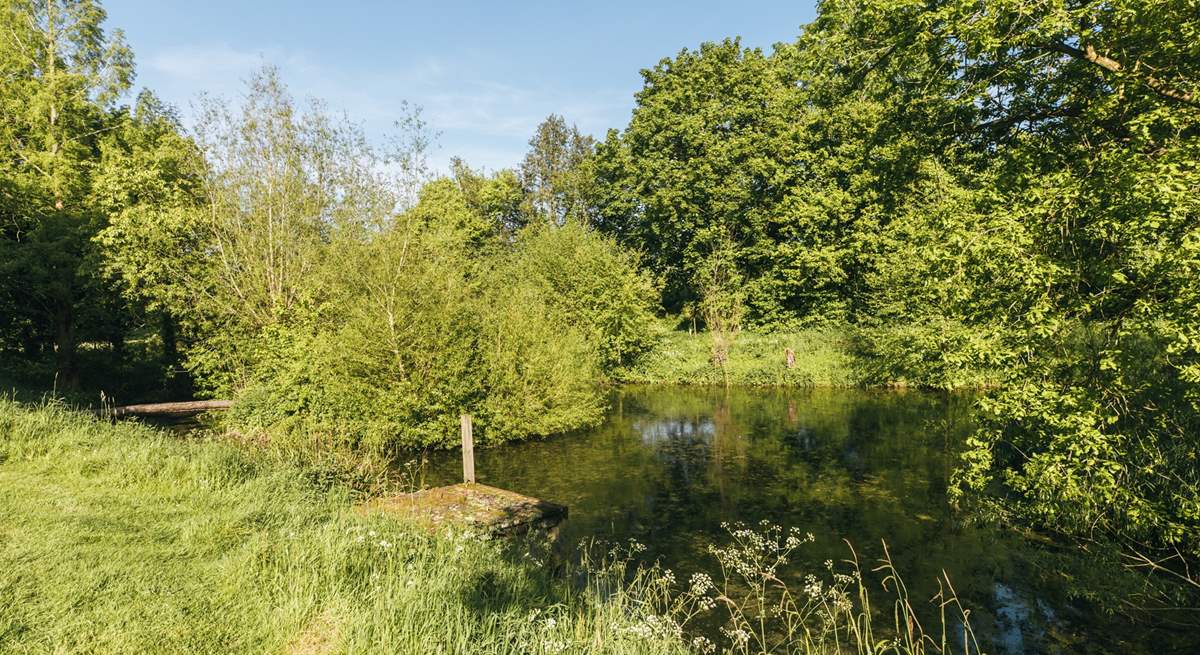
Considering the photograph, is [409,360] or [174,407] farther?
[174,407]

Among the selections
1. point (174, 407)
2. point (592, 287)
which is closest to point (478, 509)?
point (174, 407)

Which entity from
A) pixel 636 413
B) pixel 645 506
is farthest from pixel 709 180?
pixel 645 506

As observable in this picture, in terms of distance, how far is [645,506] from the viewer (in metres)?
13.7

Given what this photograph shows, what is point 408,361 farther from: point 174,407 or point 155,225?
point 155,225

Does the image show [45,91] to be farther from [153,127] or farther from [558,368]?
[558,368]

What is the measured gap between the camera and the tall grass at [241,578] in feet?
14.7

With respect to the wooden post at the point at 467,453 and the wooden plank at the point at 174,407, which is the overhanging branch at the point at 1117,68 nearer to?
the wooden post at the point at 467,453

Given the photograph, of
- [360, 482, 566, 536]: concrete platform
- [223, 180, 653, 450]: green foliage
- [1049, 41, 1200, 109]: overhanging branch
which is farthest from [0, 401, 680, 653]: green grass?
[1049, 41, 1200, 109]: overhanging branch

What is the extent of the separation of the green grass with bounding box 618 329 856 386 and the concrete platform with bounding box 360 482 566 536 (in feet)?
74.5

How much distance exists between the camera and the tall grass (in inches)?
176

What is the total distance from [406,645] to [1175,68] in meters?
12.0

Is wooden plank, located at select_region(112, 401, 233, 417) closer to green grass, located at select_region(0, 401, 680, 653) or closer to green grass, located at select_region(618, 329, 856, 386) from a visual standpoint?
green grass, located at select_region(0, 401, 680, 653)

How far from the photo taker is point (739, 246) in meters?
42.5

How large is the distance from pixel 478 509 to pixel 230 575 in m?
5.95
